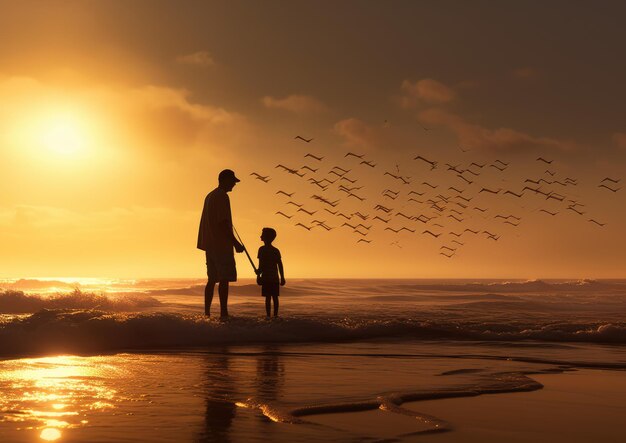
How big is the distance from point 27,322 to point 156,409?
21.4 feet

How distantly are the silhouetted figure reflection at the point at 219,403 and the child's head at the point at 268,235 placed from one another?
19.4ft

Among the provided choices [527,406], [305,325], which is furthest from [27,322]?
[527,406]

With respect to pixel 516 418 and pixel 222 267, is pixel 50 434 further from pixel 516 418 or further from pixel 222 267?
pixel 222 267

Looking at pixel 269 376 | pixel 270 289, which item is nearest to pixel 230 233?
pixel 270 289

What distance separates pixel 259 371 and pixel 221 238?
5.27 meters

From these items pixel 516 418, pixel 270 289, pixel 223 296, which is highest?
pixel 270 289

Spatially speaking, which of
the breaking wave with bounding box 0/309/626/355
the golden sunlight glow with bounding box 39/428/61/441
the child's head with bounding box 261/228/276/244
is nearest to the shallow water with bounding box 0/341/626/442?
the golden sunlight glow with bounding box 39/428/61/441

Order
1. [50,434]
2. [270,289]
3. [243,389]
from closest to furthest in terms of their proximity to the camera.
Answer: [50,434], [243,389], [270,289]

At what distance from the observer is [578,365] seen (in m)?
9.26

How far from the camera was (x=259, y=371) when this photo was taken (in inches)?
315

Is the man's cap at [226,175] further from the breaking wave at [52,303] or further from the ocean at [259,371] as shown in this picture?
the breaking wave at [52,303]

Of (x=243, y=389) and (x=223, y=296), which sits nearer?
(x=243, y=389)

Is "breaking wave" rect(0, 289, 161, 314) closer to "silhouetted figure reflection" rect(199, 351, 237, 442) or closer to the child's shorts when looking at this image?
the child's shorts

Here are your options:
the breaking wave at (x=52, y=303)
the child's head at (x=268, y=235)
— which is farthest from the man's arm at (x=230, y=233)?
the breaking wave at (x=52, y=303)
